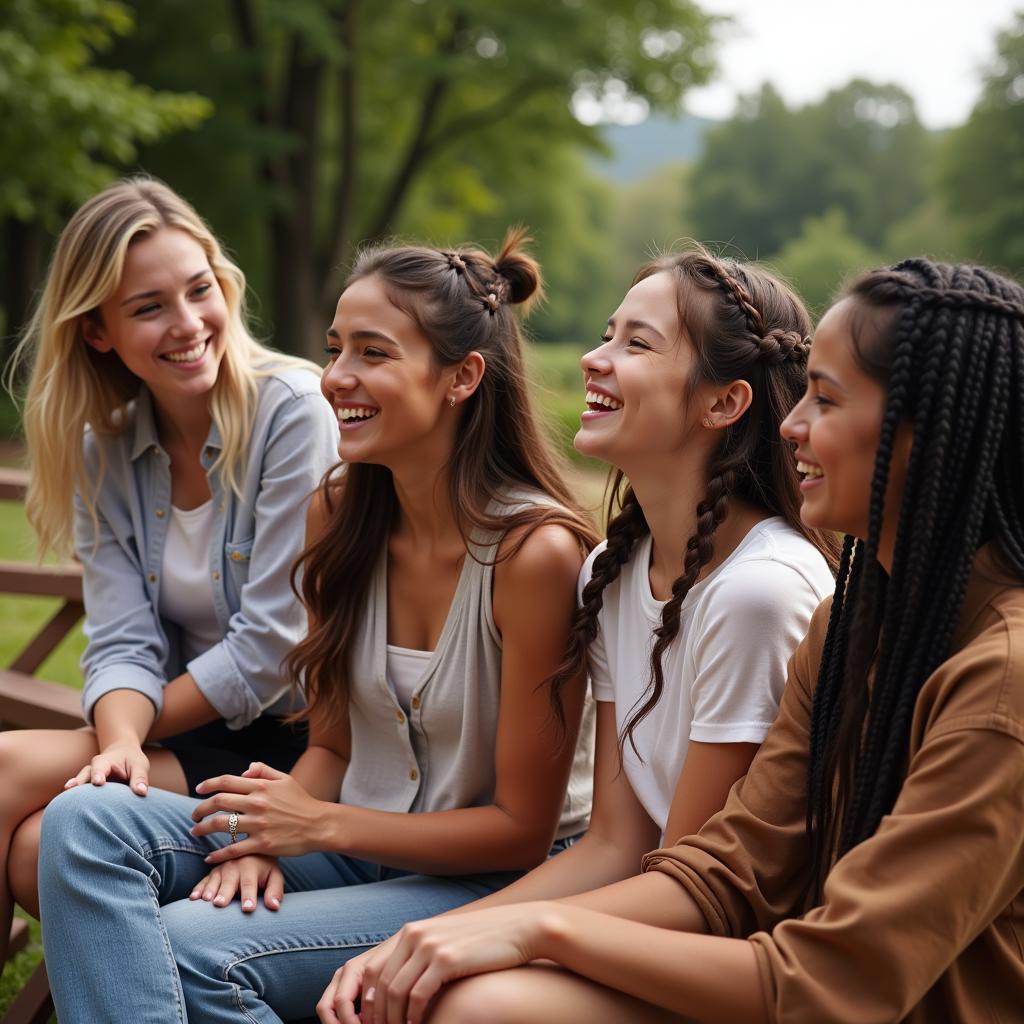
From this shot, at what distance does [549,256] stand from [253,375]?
106 feet

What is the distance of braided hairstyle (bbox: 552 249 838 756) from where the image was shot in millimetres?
2461

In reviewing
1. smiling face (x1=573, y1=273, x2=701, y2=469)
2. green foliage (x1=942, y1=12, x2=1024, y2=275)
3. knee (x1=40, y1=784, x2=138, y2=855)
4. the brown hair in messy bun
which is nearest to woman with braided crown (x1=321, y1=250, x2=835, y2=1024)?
smiling face (x1=573, y1=273, x2=701, y2=469)

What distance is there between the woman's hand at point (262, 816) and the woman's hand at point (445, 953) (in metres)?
0.58

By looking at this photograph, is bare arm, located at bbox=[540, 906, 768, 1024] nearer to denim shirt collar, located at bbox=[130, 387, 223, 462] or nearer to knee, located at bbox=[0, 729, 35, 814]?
knee, located at bbox=[0, 729, 35, 814]

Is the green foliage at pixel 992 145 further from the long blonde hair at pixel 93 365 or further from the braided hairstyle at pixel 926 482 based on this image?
the braided hairstyle at pixel 926 482

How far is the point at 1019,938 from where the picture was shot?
1.78 metres

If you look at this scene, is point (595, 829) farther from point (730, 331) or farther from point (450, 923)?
point (730, 331)

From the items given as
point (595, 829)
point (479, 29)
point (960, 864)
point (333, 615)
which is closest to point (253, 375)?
point (333, 615)

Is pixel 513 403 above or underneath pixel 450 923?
above

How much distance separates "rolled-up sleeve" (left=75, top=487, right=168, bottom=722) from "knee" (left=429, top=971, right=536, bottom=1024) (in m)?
1.61

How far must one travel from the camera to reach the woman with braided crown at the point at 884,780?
169 centimetres

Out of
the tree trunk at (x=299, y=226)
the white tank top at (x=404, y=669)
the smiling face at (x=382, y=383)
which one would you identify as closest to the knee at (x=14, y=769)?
the white tank top at (x=404, y=669)

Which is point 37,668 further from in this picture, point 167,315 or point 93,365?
point 167,315

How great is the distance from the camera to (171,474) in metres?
3.63
